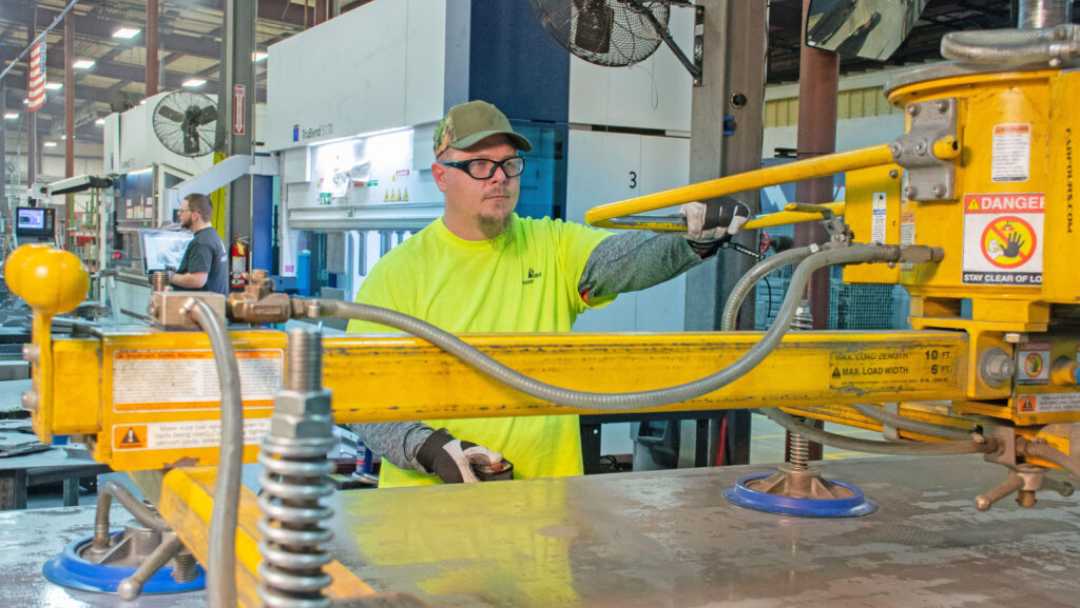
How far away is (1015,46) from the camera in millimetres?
1315

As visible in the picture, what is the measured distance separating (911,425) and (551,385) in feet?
2.46

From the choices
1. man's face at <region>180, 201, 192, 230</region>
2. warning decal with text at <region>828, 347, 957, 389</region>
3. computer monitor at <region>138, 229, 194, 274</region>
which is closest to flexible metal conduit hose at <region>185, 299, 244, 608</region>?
warning decal with text at <region>828, 347, 957, 389</region>

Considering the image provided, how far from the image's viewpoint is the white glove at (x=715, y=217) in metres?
1.75

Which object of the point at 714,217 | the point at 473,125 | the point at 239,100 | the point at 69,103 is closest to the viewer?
the point at 714,217

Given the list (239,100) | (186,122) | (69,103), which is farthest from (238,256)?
(69,103)

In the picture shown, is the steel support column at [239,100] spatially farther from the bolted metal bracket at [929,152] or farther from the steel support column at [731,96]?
the bolted metal bracket at [929,152]

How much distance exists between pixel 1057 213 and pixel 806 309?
18.1 inches

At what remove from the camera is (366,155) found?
548cm

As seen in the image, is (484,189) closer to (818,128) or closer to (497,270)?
(497,270)

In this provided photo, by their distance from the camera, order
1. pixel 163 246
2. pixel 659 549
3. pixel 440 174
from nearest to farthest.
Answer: pixel 659 549
pixel 440 174
pixel 163 246

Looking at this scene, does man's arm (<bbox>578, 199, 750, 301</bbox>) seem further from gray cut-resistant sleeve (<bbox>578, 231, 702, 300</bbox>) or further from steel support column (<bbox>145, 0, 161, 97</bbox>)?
steel support column (<bbox>145, 0, 161, 97</bbox>)

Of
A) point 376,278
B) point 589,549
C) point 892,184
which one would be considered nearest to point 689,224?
point 892,184

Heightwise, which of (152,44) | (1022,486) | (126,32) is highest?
(126,32)

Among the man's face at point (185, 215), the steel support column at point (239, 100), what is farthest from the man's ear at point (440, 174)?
the steel support column at point (239, 100)
